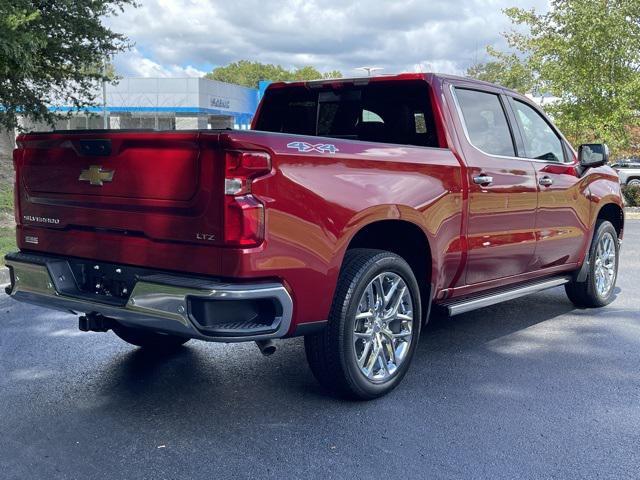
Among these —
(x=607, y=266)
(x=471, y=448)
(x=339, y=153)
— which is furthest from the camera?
(x=607, y=266)

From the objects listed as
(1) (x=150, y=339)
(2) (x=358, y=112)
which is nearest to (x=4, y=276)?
(1) (x=150, y=339)

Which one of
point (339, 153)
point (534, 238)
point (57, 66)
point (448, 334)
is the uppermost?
point (57, 66)

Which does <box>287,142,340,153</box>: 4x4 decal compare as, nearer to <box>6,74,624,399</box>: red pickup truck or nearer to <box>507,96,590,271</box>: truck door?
<box>6,74,624,399</box>: red pickup truck

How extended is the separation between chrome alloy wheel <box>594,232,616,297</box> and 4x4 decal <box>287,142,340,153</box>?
12.6 ft

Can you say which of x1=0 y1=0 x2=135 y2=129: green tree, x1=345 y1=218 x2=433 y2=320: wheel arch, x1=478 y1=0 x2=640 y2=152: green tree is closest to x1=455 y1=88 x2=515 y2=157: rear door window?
x1=345 y1=218 x2=433 y2=320: wheel arch

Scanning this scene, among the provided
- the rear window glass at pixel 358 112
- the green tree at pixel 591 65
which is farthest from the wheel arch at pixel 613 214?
the green tree at pixel 591 65

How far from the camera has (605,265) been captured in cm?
695

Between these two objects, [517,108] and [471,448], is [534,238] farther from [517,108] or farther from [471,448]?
[471,448]

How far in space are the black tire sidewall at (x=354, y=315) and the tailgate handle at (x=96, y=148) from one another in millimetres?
1506

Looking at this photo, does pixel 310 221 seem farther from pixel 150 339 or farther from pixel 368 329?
pixel 150 339

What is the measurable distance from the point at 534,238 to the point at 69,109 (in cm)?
1010

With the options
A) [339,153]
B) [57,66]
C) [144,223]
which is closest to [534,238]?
[339,153]

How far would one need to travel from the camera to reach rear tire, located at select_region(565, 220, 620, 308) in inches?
263

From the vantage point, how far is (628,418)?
13.3 ft
